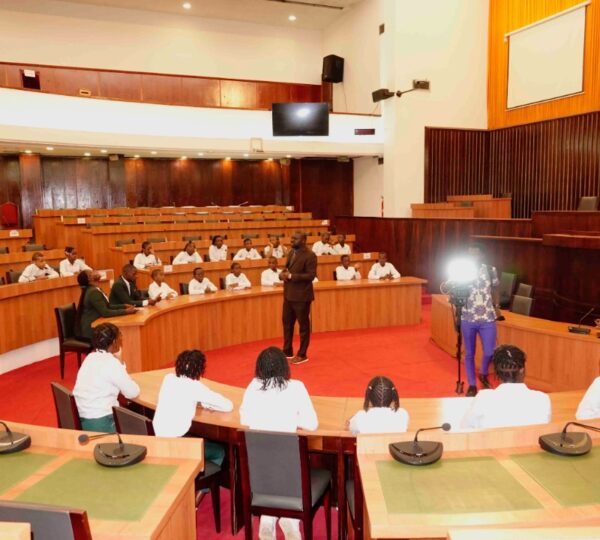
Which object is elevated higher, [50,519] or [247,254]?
[247,254]

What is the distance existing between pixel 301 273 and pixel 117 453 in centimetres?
419

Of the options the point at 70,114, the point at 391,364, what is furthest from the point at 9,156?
the point at 391,364

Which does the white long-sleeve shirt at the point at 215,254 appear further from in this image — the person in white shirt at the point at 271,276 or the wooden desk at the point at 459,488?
the wooden desk at the point at 459,488

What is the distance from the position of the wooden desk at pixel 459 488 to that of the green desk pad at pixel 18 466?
1389 mm

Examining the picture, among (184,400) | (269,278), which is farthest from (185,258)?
(184,400)

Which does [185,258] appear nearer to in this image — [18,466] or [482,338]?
[482,338]

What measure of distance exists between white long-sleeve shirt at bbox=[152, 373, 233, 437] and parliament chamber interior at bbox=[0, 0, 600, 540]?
0.05ft

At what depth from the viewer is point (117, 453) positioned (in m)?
2.44

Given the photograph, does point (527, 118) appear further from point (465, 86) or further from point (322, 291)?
point (322, 291)

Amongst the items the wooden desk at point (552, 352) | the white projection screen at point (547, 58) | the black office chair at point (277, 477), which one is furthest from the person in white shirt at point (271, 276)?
the white projection screen at point (547, 58)

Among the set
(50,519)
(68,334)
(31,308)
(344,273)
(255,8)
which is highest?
(255,8)

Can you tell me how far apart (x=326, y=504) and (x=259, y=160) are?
1401cm

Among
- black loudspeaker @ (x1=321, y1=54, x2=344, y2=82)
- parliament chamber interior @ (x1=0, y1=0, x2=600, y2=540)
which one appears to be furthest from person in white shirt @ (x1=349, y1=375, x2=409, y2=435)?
black loudspeaker @ (x1=321, y1=54, x2=344, y2=82)

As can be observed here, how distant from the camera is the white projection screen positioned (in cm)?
1145
